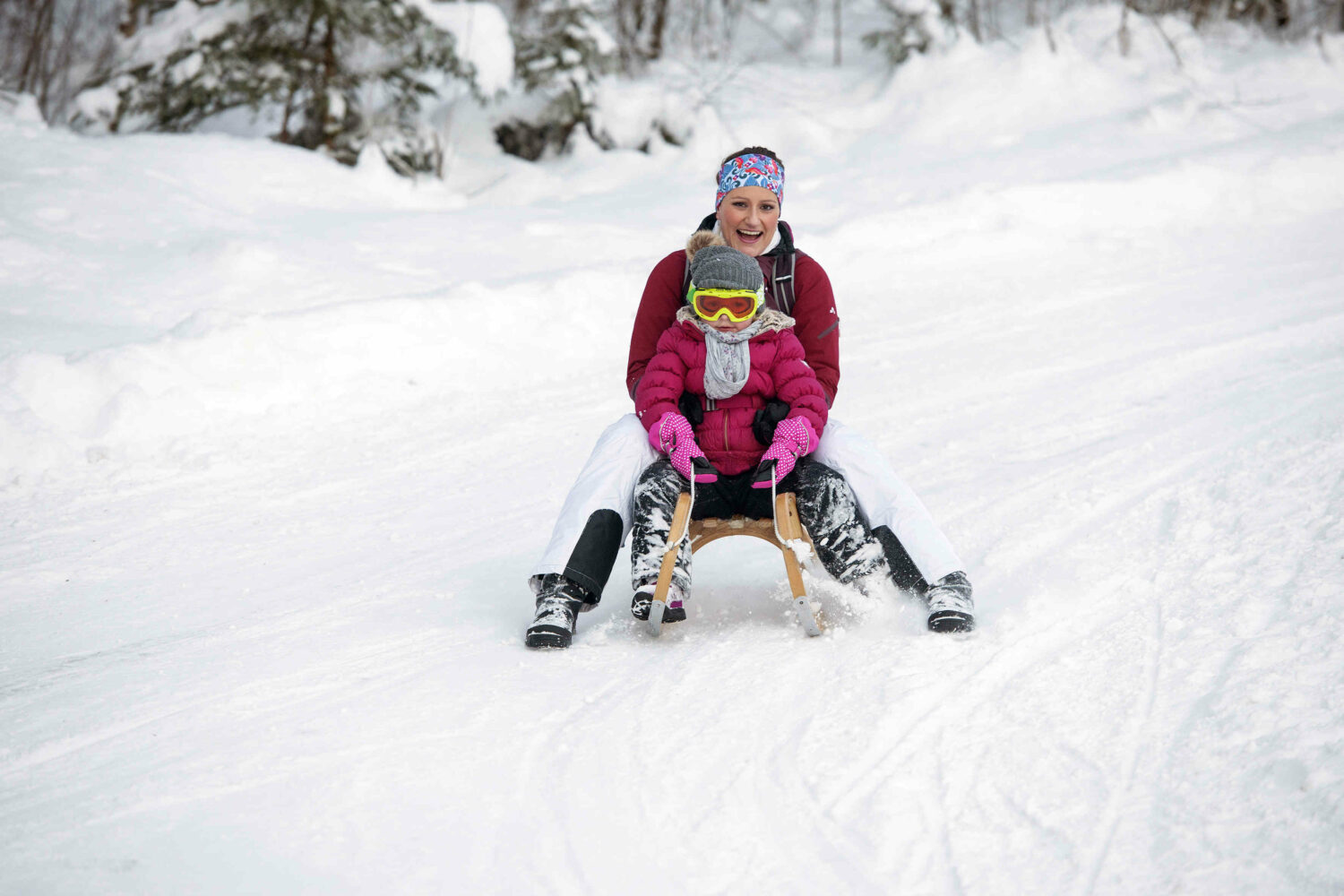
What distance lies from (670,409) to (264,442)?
266cm

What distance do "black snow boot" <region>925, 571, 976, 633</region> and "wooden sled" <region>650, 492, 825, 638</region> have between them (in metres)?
0.31

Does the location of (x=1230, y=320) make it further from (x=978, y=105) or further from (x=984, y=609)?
(x=978, y=105)

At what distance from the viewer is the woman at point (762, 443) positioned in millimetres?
2871

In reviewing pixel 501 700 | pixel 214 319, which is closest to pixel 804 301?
pixel 501 700

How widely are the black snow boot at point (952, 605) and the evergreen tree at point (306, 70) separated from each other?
30.2ft

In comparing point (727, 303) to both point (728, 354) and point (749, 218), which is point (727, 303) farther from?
point (749, 218)

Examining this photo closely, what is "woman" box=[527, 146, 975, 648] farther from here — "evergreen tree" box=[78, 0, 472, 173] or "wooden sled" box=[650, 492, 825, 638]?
"evergreen tree" box=[78, 0, 472, 173]

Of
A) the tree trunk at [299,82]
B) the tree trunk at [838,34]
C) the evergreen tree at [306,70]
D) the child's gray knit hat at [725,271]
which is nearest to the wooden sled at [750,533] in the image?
the child's gray knit hat at [725,271]

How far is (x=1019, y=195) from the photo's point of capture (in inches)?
339

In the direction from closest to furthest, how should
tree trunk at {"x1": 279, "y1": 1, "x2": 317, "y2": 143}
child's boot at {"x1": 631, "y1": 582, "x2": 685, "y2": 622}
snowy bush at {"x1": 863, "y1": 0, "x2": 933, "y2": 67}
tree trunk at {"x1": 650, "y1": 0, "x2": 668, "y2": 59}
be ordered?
child's boot at {"x1": 631, "y1": 582, "x2": 685, "y2": 622}, tree trunk at {"x1": 279, "y1": 1, "x2": 317, "y2": 143}, snowy bush at {"x1": 863, "y1": 0, "x2": 933, "y2": 67}, tree trunk at {"x1": 650, "y1": 0, "x2": 668, "y2": 59}

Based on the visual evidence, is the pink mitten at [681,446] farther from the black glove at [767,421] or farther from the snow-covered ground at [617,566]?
the snow-covered ground at [617,566]

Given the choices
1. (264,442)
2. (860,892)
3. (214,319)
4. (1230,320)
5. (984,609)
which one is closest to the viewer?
(860,892)

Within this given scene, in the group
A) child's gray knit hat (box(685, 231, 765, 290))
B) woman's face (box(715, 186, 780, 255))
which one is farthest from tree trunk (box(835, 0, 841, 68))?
child's gray knit hat (box(685, 231, 765, 290))

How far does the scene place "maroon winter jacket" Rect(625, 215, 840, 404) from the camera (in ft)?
10.7
